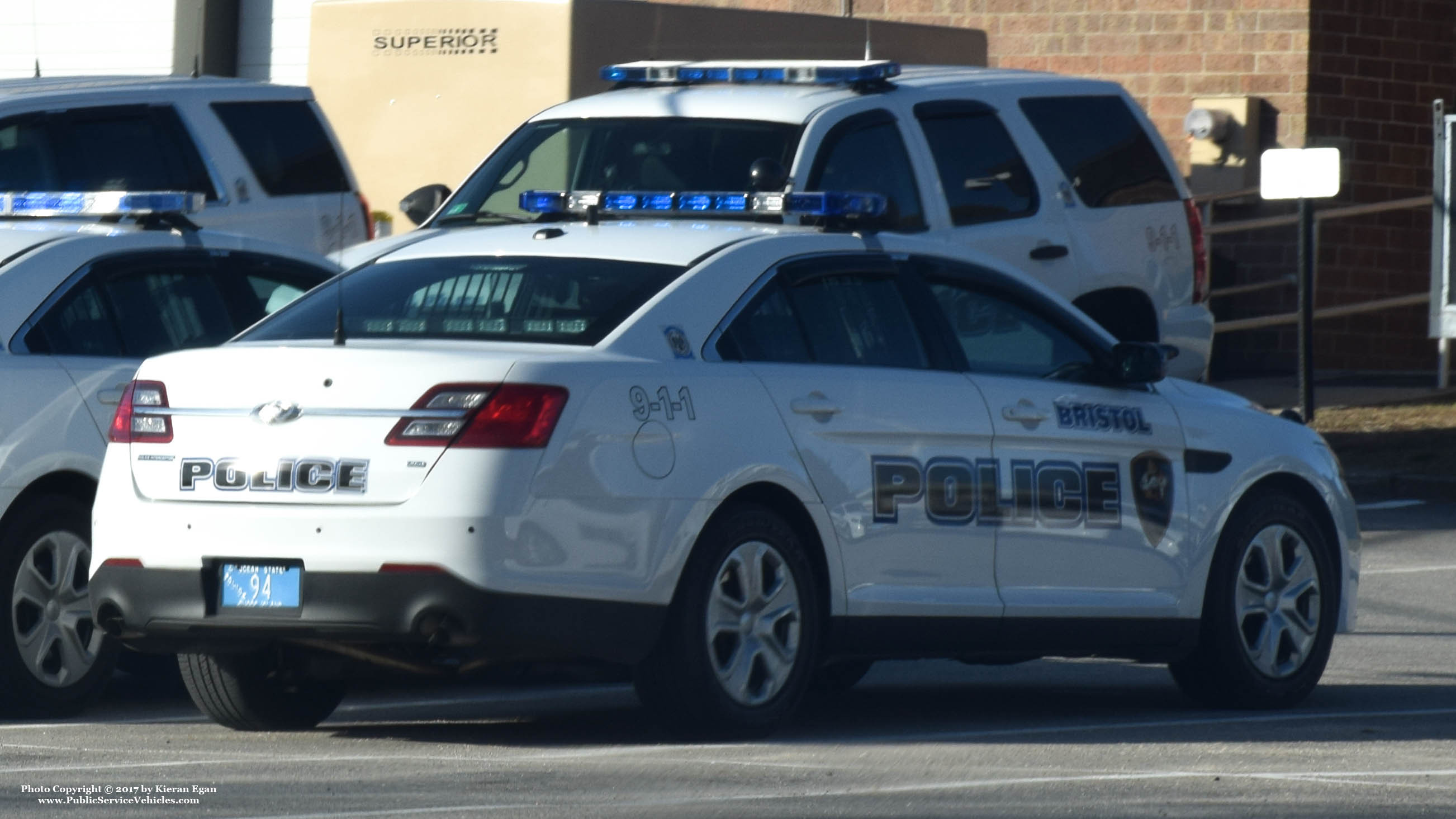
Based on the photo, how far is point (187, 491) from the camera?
23.8 ft

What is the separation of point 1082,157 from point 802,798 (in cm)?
648

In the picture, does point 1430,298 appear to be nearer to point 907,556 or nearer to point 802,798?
point 907,556

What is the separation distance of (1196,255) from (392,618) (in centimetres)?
691

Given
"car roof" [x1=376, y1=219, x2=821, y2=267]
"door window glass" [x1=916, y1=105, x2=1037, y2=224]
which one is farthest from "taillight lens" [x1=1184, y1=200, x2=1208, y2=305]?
"car roof" [x1=376, y1=219, x2=821, y2=267]

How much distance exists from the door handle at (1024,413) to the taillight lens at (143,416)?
2468mm

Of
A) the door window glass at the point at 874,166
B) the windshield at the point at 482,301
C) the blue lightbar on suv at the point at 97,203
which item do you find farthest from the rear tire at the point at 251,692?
the door window glass at the point at 874,166

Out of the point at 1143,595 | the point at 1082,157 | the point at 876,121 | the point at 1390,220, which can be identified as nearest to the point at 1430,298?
the point at 1390,220

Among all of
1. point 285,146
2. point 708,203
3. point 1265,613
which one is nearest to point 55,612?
point 708,203

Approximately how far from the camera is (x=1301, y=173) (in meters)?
16.2

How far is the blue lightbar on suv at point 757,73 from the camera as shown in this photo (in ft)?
37.1

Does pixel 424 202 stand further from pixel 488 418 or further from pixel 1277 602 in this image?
pixel 488 418

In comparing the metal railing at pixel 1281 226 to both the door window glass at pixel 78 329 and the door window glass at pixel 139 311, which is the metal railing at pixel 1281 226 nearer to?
the door window glass at pixel 139 311

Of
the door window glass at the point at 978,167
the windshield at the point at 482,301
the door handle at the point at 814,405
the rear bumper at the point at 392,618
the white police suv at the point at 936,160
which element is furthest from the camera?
the door window glass at the point at 978,167

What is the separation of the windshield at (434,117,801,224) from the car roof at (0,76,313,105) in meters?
1.59
